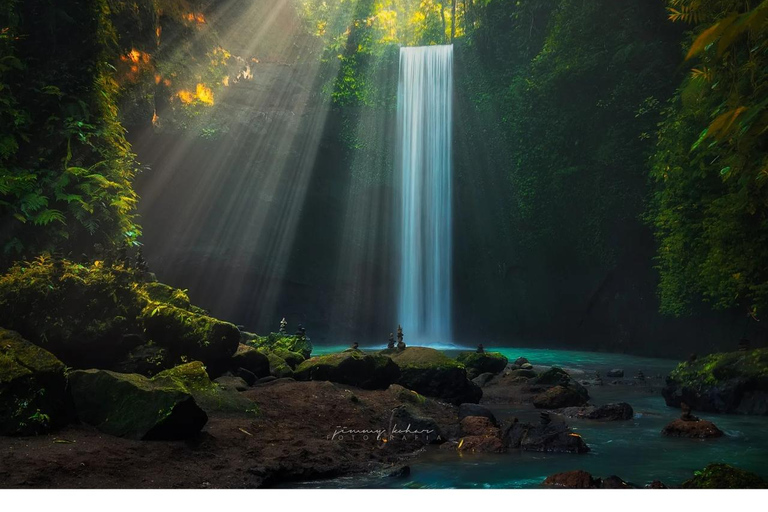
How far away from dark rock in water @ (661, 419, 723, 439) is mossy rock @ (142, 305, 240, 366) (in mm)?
7010

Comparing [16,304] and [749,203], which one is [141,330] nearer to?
[16,304]

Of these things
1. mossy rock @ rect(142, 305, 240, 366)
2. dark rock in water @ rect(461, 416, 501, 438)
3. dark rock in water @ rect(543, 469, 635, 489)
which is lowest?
dark rock in water @ rect(461, 416, 501, 438)

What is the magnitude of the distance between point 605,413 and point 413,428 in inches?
159

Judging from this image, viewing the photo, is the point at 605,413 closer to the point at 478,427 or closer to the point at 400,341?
the point at 478,427

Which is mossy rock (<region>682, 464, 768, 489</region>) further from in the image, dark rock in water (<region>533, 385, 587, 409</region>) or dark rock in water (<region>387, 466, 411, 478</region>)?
dark rock in water (<region>533, 385, 587, 409</region>)

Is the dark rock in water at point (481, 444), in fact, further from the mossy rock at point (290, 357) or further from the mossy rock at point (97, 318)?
the mossy rock at point (290, 357)

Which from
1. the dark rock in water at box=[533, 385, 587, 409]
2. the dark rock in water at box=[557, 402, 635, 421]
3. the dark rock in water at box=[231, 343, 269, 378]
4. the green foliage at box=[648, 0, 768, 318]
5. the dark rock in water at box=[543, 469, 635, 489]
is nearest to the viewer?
the dark rock in water at box=[543, 469, 635, 489]

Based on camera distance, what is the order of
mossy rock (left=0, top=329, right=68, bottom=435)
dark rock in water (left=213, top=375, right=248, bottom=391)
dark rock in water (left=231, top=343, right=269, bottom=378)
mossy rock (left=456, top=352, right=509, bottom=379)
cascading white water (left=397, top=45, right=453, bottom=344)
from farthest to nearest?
cascading white water (left=397, top=45, right=453, bottom=344), mossy rock (left=456, top=352, right=509, bottom=379), dark rock in water (left=231, top=343, right=269, bottom=378), dark rock in water (left=213, top=375, right=248, bottom=391), mossy rock (left=0, top=329, right=68, bottom=435)

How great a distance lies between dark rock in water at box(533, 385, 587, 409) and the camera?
465 inches

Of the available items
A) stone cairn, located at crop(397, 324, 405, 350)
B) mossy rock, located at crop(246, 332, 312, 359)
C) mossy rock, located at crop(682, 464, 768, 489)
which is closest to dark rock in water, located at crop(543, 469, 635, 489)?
mossy rock, located at crop(682, 464, 768, 489)

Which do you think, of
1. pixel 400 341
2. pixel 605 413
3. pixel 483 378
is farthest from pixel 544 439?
pixel 400 341

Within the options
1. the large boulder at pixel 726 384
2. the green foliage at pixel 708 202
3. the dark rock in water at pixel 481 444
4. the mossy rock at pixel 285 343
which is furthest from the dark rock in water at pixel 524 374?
the dark rock in water at pixel 481 444

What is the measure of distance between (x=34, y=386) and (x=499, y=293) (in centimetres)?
2451

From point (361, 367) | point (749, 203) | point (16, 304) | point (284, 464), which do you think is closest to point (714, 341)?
point (749, 203)
